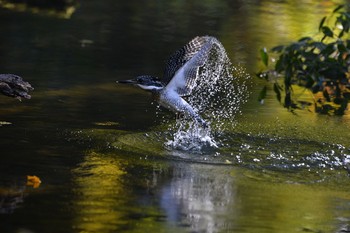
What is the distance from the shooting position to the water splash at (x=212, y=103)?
9.28 metres

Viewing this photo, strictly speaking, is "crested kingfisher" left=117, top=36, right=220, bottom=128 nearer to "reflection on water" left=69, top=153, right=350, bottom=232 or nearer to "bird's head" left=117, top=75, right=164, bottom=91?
"bird's head" left=117, top=75, right=164, bottom=91

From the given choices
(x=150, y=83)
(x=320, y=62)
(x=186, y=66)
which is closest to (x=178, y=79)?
(x=186, y=66)

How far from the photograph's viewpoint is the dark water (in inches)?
260

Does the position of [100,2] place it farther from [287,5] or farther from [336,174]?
[336,174]

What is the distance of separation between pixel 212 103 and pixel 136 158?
2956 mm

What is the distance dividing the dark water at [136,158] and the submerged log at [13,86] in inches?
22.2

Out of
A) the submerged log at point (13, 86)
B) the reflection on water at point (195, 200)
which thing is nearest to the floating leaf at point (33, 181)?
the reflection on water at point (195, 200)

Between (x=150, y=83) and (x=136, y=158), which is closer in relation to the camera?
(x=136, y=158)

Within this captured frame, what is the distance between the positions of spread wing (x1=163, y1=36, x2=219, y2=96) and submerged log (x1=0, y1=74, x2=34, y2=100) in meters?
1.52

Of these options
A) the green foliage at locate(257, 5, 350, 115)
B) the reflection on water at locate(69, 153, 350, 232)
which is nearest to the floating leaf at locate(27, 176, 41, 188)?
the reflection on water at locate(69, 153, 350, 232)

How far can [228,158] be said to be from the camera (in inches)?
343

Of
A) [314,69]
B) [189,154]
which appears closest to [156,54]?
[314,69]

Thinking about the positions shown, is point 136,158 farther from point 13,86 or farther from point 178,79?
point 13,86

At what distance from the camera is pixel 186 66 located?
349 inches
